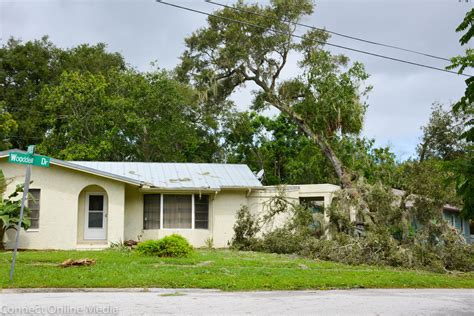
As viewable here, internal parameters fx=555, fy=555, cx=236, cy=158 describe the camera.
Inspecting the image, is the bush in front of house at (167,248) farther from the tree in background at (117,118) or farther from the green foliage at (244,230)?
the tree in background at (117,118)

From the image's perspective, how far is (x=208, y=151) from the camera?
42.5 m

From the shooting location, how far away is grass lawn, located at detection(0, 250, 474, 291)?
471 inches

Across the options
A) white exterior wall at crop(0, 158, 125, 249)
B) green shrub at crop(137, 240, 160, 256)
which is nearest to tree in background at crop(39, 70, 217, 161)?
white exterior wall at crop(0, 158, 125, 249)

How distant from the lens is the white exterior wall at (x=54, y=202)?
21062mm

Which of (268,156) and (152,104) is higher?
(152,104)

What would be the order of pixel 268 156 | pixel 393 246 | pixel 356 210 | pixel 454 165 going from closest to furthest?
pixel 454 165 → pixel 393 246 → pixel 356 210 → pixel 268 156

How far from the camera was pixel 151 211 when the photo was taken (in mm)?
23938

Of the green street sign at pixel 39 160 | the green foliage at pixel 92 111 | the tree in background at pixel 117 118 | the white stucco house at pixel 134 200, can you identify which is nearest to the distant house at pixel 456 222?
the white stucco house at pixel 134 200

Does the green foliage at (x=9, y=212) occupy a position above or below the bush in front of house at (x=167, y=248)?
above

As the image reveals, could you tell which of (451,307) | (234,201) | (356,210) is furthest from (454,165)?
(234,201)

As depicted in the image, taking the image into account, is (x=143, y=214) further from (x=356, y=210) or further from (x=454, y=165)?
(x=454, y=165)

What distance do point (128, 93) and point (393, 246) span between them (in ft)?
77.3

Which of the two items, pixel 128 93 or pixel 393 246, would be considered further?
pixel 128 93

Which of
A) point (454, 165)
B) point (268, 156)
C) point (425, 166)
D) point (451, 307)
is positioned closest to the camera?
point (454, 165)
